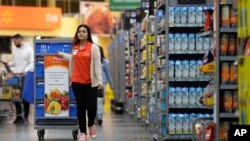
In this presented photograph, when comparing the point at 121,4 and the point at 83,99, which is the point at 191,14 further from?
the point at 121,4

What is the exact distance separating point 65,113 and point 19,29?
2010cm

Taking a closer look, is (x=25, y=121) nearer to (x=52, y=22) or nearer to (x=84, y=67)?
(x=84, y=67)

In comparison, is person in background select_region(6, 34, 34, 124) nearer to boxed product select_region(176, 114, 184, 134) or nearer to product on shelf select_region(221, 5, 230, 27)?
boxed product select_region(176, 114, 184, 134)

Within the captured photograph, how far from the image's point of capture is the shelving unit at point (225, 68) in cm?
601

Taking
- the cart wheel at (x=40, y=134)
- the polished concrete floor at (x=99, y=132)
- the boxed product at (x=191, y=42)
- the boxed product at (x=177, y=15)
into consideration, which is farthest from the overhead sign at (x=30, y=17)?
the boxed product at (x=191, y=42)

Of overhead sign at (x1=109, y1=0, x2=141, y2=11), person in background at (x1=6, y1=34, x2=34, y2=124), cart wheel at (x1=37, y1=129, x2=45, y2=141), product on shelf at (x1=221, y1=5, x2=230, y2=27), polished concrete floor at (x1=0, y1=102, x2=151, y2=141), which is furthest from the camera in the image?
overhead sign at (x1=109, y1=0, x2=141, y2=11)

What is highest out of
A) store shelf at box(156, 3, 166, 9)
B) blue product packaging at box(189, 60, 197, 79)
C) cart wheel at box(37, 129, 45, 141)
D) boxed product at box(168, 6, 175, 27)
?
store shelf at box(156, 3, 166, 9)

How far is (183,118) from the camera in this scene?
8766 millimetres

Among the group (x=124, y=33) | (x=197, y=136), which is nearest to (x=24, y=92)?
(x=124, y=33)

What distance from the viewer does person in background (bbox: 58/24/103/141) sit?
8.96 m

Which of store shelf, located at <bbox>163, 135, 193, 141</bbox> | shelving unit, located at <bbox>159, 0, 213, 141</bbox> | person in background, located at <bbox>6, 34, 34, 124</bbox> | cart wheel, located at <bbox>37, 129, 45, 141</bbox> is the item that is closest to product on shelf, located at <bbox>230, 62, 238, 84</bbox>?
shelving unit, located at <bbox>159, 0, 213, 141</bbox>

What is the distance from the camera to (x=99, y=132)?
11.1 m

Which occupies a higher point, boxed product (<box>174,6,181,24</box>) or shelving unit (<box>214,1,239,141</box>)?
boxed product (<box>174,6,181,24</box>)

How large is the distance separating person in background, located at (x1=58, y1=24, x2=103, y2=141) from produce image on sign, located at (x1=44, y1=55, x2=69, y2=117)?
457 millimetres
